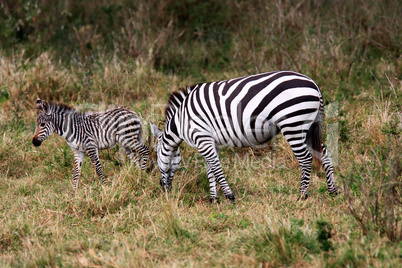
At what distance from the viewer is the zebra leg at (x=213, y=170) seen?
18.2 ft

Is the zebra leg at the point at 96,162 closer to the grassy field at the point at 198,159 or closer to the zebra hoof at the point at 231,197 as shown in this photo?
the grassy field at the point at 198,159

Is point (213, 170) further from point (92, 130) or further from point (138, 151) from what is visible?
point (92, 130)

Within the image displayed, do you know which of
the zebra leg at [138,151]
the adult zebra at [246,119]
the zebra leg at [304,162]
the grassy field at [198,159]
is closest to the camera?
the grassy field at [198,159]

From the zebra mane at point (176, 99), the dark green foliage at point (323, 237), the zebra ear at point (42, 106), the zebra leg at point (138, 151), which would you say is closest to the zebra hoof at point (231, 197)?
the zebra mane at point (176, 99)

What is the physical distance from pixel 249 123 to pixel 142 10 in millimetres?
7320

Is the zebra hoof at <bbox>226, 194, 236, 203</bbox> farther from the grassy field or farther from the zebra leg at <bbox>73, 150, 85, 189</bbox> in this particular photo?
the zebra leg at <bbox>73, 150, 85, 189</bbox>

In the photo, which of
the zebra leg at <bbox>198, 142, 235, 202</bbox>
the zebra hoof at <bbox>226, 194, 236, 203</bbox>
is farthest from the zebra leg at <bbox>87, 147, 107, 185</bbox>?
the zebra hoof at <bbox>226, 194, 236, 203</bbox>

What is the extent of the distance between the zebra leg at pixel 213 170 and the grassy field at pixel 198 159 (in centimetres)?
18

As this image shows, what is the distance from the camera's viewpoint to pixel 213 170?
568 centimetres

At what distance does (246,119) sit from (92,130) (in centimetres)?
250

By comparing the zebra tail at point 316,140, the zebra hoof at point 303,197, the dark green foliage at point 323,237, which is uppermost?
the zebra tail at point 316,140

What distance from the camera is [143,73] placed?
9.70 meters

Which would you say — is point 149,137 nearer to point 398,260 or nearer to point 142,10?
point 398,260

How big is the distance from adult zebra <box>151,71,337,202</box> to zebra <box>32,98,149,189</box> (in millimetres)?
760
